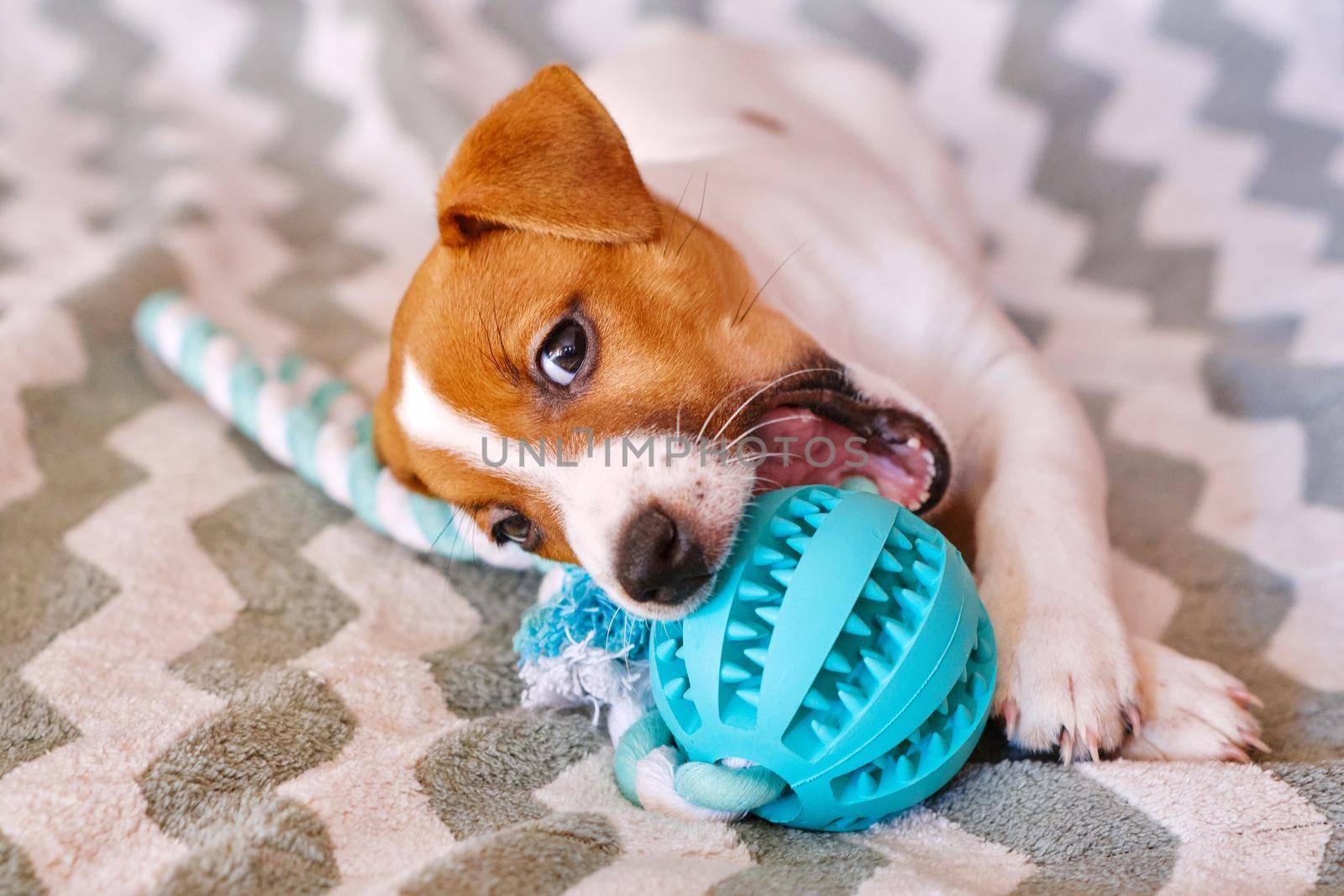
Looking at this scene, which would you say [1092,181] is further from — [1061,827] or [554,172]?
[1061,827]

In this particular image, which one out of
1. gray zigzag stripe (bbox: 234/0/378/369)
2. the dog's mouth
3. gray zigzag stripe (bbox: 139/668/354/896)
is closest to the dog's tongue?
the dog's mouth

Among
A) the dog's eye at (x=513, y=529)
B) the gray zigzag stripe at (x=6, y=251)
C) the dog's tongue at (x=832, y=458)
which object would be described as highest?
the dog's tongue at (x=832, y=458)

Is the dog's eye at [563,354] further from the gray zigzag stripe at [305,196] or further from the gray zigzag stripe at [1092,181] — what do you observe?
the gray zigzag stripe at [1092,181]

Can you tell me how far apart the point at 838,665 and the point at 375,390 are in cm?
192

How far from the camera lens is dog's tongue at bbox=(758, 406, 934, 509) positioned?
2070 mm

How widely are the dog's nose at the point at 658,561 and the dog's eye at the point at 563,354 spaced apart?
0.34 metres

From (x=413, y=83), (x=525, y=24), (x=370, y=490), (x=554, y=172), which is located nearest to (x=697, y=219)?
(x=554, y=172)

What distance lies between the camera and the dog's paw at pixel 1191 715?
1.72 m

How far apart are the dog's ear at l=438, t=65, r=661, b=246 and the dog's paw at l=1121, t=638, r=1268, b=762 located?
116 centimetres

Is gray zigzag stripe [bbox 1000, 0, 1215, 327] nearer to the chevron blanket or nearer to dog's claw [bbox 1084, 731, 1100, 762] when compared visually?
the chevron blanket

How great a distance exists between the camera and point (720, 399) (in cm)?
198

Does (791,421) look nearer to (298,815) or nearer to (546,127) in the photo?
(546,127)

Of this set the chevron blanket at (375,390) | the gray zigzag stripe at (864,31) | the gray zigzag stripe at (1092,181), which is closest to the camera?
the chevron blanket at (375,390)

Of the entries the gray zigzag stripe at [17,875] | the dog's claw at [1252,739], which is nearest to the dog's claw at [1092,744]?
the dog's claw at [1252,739]
